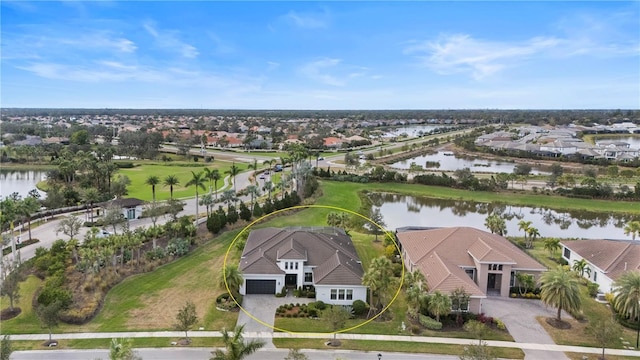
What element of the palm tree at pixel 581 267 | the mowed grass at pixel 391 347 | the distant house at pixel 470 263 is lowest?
the mowed grass at pixel 391 347

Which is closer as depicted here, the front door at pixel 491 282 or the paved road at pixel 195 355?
the paved road at pixel 195 355

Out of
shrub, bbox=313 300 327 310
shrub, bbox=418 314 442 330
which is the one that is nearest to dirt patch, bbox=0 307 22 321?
shrub, bbox=313 300 327 310

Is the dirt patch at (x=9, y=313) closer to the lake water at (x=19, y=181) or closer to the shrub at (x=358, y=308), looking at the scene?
the shrub at (x=358, y=308)

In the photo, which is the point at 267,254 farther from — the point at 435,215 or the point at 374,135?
the point at 374,135

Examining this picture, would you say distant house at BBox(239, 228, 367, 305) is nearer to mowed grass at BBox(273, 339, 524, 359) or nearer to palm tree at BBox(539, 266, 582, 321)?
mowed grass at BBox(273, 339, 524, 359)

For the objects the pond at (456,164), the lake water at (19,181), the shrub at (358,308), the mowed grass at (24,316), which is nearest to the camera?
the mowed grass at (24,316)

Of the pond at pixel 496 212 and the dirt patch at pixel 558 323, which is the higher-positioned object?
the pond at pixel 496 212

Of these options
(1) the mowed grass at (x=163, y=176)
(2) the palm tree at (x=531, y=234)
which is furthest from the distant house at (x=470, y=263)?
(1) the mowed grass at (x=163, y=176)
